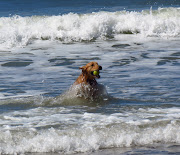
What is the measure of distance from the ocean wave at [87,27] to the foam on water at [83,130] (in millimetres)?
8701

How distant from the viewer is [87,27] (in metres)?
16.3

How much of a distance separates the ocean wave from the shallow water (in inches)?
2.0

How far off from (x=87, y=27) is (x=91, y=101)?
979 cm

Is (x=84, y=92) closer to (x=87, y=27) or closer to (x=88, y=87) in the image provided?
(x=88, y=87)

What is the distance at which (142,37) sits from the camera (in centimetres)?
1524

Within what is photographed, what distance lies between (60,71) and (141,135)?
4528 mm

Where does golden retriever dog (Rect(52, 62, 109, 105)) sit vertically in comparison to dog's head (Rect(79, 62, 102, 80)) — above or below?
below

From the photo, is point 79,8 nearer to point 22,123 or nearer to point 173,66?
point 173,66

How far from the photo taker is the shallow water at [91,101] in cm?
486

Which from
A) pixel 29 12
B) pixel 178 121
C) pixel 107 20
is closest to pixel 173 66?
pixel 178 121

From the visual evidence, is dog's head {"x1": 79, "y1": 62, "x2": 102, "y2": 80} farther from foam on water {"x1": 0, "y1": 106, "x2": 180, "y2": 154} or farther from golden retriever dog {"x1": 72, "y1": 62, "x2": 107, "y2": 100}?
foam on water {"x1": 0, "y1": 106, "x2": 180, "y2": 154}

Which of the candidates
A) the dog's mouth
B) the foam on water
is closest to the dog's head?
the dog's mouth

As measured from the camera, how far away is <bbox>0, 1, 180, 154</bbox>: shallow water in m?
4.86

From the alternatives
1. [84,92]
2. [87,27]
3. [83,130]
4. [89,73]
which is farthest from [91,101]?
[87,27]
